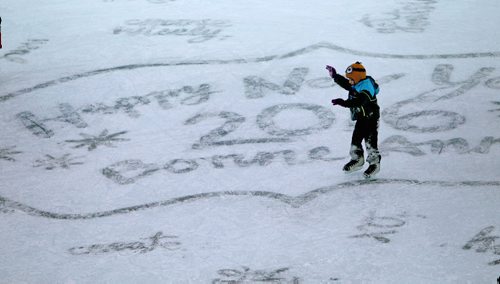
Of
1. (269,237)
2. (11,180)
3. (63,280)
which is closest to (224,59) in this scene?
(11,180)

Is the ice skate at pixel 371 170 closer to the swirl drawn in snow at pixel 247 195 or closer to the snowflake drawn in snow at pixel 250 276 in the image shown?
the swirl drawn in snow at pixel 247 195

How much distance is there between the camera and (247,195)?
6.56 meters

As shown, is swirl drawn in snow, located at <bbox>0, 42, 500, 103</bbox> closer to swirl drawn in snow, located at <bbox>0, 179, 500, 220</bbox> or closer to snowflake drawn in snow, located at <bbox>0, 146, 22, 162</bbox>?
snowflake drawn in snow, located at <bbox>0, 146, 22, 162</bbox>

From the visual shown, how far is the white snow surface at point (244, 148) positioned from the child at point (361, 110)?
14 cm

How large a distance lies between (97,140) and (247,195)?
2.10m

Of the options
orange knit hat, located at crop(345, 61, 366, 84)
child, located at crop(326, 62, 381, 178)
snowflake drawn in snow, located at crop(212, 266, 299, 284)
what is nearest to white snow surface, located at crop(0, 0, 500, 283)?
snowflake drawn in snow, located at crop(212, 266, 299, 284)

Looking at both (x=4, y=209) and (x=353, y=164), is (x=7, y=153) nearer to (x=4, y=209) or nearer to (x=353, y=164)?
(x=4, y=209)

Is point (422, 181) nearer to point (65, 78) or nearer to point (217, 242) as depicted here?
point (217, 242)

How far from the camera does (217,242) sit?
578 cm

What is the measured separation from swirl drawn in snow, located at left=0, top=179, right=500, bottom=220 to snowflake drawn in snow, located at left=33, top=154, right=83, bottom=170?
74 centimetres

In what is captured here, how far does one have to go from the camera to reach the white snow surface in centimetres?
557

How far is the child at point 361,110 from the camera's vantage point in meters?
6.41

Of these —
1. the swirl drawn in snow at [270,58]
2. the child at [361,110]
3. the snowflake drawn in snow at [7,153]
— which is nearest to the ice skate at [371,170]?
the child at [361,110]

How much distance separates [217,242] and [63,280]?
1139mm
